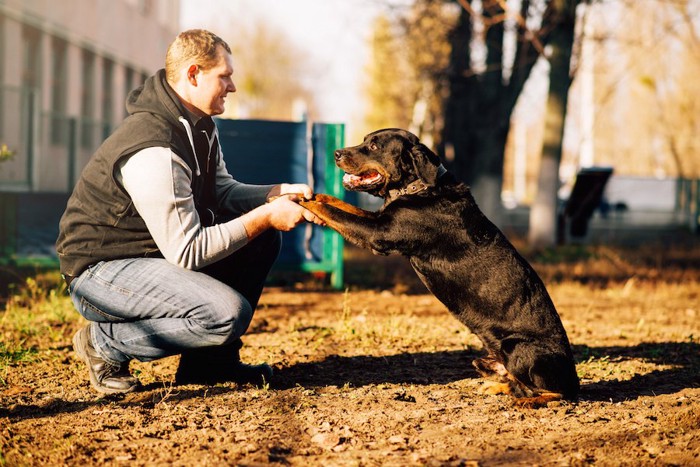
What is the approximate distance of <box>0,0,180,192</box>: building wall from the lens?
11.7m

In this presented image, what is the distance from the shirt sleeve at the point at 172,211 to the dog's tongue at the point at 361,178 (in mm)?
864

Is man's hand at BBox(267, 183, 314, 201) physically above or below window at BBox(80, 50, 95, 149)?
below

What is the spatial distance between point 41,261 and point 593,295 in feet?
18.4

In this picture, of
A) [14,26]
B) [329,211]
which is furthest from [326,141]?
[14,26]

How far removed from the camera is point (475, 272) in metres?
4.25

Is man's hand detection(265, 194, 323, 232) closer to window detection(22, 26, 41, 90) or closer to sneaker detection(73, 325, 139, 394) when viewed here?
sneaker detection(73, 325, 139, 394)

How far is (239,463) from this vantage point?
3172mm

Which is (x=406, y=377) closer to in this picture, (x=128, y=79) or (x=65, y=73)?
(x=65, y=73)

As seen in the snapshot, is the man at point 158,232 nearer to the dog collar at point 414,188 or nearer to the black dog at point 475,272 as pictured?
the black dog at point 475,272

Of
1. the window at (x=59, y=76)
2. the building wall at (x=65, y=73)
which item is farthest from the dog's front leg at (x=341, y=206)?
the window at (x=59, y=76)

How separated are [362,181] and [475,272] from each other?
0.85 meters

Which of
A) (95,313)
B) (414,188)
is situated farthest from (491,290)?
(95,313)

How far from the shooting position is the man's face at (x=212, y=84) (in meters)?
3.97

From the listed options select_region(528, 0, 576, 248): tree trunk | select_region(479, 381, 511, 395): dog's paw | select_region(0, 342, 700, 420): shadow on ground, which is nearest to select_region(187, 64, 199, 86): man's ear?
select_region(0, 342, 700, 420): shadow on ground
